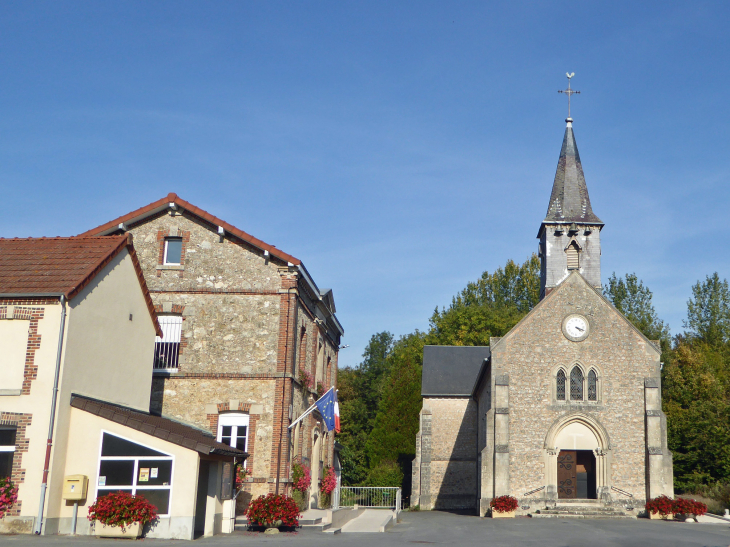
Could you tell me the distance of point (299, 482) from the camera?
20.1m

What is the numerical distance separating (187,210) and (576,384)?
18.0 m

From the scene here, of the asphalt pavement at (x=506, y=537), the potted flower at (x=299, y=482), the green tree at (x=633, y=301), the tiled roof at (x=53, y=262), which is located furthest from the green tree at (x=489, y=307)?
the tiled roof at (x=53, y=262)

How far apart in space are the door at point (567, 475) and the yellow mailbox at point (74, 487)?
20.6 metres

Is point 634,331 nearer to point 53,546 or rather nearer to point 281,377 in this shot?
point 281,377

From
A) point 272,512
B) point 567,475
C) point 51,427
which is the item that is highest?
point 51,427

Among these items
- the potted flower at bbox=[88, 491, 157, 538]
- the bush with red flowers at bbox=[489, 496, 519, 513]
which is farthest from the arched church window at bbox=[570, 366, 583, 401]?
the potted flower at bbox=[88, 491, 157, 538]

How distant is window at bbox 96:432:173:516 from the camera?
14.4 meters

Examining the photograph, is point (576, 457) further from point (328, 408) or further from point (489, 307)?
point (489, 307)

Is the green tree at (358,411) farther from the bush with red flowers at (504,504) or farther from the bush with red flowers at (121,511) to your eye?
the bush with red flowers at (121,511)

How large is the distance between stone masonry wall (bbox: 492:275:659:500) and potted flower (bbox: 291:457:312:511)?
1095 centimetres

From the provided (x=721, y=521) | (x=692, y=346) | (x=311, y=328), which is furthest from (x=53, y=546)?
(x=692, y=346)

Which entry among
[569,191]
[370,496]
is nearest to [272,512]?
[370,496]

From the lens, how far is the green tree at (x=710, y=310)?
183 feet

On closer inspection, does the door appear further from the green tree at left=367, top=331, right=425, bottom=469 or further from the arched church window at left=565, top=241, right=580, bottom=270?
the green tree at left=367, top=331, right=425, bottom=469
